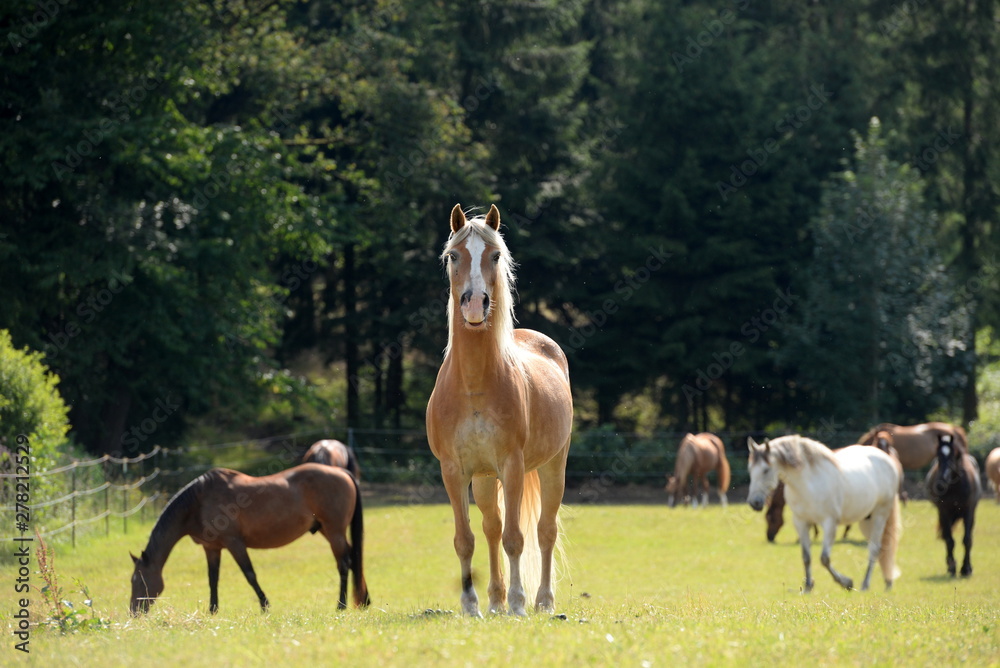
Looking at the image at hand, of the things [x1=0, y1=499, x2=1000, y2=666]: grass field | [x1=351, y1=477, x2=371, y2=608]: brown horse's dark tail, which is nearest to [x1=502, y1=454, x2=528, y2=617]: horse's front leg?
[x1=0, y1=499, x2=1000, y2=666]: grass field

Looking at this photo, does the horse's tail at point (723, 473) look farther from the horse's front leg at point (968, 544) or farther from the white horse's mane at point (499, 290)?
the white horse's mane at point (499, 290)

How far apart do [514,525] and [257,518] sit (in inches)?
191

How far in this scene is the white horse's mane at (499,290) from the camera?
6.29 meters

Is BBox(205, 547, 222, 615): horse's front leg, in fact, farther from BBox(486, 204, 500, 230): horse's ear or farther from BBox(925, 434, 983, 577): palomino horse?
BBox(925, 434, 983, 577): palomino horse

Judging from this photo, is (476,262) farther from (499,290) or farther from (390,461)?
(390,461)

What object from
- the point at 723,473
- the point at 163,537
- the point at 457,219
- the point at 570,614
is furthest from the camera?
the point at 723,473

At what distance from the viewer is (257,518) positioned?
10562 mm

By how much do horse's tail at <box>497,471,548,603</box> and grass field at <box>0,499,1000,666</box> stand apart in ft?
1.04

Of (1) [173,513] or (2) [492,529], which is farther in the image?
(1) [173,513]

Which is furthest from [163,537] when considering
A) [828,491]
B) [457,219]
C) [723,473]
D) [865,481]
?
[723,473]

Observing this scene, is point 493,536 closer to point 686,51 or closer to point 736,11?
point 686,51

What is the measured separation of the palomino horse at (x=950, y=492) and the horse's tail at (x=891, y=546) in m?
1.66

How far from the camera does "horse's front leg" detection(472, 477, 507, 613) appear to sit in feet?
22.4

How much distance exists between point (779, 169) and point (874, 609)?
1045 inches
